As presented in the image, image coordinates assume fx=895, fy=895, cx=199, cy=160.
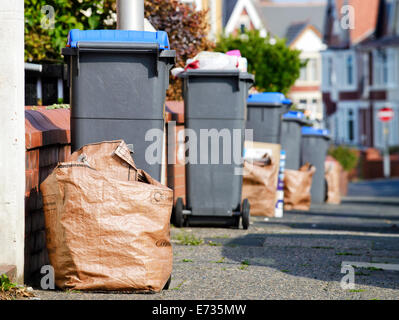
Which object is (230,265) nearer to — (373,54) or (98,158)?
(98,158)

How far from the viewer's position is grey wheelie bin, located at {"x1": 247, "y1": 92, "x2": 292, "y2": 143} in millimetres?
10930

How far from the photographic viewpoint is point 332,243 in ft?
24.1

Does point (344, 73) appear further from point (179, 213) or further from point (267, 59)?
point (179, 213)

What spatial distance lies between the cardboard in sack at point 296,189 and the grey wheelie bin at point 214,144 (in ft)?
13.3

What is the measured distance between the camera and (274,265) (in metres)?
6.12

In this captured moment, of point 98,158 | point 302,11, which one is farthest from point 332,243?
point 302,11

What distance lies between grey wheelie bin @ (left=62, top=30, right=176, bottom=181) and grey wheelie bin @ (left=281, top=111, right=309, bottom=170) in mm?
7249

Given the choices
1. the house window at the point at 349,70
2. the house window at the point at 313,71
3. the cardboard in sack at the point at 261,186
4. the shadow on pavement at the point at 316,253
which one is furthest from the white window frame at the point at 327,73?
the shadow on pavement at the point at 316,253

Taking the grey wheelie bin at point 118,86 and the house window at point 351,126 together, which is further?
the house window at point 351,126

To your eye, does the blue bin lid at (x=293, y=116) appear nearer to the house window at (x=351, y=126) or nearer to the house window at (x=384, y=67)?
the house window at (x=384, y=67)

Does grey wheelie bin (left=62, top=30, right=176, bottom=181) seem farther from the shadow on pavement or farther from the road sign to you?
the road sign

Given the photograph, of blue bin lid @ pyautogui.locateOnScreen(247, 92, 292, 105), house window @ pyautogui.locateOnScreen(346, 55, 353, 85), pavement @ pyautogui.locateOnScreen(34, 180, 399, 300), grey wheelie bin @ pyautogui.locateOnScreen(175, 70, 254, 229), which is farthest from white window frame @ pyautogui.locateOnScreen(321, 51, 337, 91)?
grey wheelie bin @ pyautogui.locateOnScreen(175, 70, 254, 229)

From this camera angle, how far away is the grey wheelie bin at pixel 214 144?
26.6ft

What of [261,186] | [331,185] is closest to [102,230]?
[261,186]
